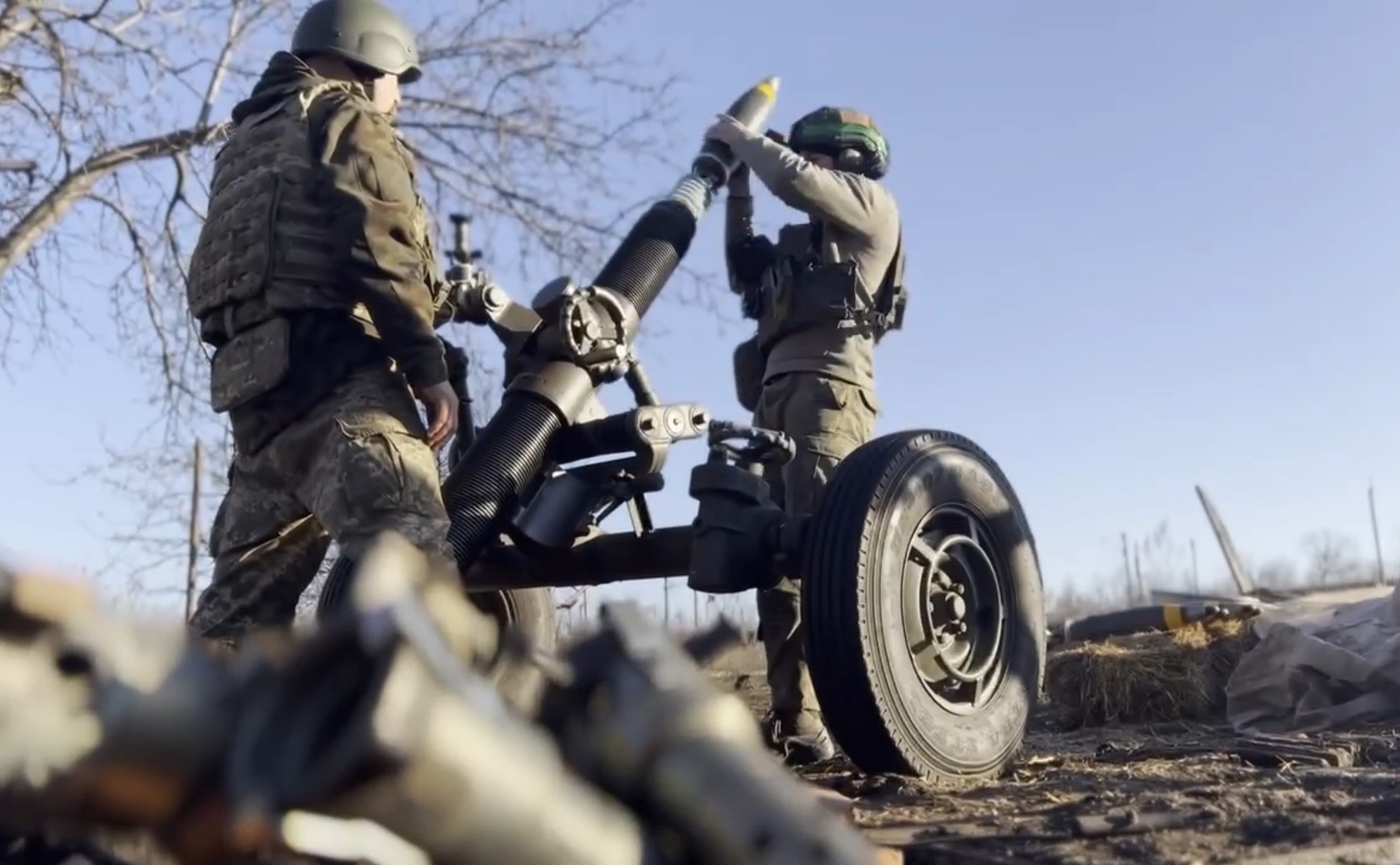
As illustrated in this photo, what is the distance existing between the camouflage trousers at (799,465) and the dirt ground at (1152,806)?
72 cm

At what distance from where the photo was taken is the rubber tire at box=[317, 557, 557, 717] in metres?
1.30

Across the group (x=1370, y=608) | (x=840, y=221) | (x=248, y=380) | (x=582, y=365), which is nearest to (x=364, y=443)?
(x=248, y=380)

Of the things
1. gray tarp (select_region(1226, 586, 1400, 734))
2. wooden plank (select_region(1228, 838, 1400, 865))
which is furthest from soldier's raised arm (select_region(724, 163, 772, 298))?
wooden plank (select_region(1228, 838, 1400, 865))

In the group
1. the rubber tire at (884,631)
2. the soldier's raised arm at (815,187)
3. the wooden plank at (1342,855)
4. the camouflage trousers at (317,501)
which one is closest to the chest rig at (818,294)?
the soldier's raised arm at (815,187)

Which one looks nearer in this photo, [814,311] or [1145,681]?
[814,311]

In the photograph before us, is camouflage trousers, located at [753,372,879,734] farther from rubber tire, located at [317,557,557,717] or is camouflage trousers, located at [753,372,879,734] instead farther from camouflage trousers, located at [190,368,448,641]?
camouflage trousers, located at [190,368,448,641]

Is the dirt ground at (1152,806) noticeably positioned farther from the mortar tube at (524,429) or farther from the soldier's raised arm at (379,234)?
the soldier's raised arm at (379,234)

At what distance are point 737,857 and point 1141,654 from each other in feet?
16.7


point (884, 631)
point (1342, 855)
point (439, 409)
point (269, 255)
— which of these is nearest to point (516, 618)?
point (439, 409)

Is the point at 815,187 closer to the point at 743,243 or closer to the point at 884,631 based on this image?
the point at 743,243

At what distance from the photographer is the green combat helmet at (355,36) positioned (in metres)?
3.56

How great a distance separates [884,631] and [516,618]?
1.68m

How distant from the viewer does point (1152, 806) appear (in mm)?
2084

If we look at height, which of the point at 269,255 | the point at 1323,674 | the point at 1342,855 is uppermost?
the point at 269,255
